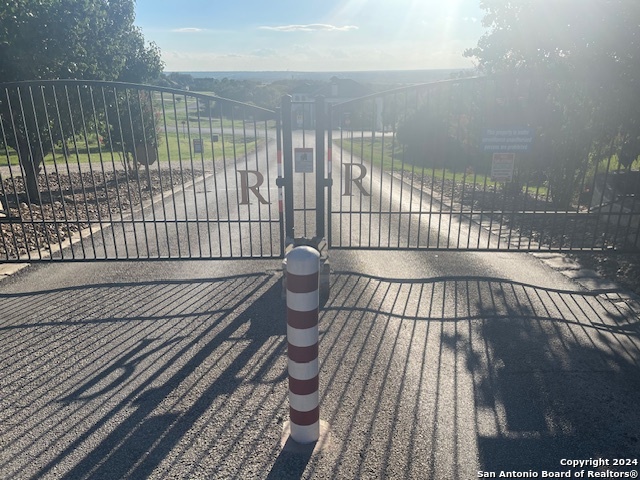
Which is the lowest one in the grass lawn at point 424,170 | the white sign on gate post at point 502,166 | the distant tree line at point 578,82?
the grass lawn at point 424,170

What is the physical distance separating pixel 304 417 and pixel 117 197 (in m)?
6.51

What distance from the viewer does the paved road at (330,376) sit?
298 centimetres

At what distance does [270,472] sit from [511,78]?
533 cm

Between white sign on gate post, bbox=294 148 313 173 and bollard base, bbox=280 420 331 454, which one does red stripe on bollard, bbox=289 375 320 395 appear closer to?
bollard base, bbox=280 420 331 454

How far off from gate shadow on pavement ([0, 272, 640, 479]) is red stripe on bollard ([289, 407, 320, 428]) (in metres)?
0.22

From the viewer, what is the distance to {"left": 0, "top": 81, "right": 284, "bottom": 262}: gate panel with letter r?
5.92 metres

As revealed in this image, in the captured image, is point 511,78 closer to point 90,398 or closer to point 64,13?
point 90,398

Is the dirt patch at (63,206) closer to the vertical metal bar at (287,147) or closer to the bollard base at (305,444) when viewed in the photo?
the vertical metal bar at (287,147)

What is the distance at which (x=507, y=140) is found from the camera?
5.83 m

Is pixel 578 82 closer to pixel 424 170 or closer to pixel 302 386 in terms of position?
pixel 302 386

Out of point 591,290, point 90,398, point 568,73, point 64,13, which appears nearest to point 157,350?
point 90,398

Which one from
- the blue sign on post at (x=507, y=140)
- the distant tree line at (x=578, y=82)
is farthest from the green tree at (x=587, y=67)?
the blue sign on post at (x=507, y=140)

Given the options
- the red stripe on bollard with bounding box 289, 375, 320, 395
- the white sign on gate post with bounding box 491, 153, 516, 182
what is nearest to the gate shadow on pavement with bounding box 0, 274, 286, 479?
the red stripe on bollard with bounding box 289, 375, 320, 395

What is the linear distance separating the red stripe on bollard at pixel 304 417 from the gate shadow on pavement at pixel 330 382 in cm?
22
